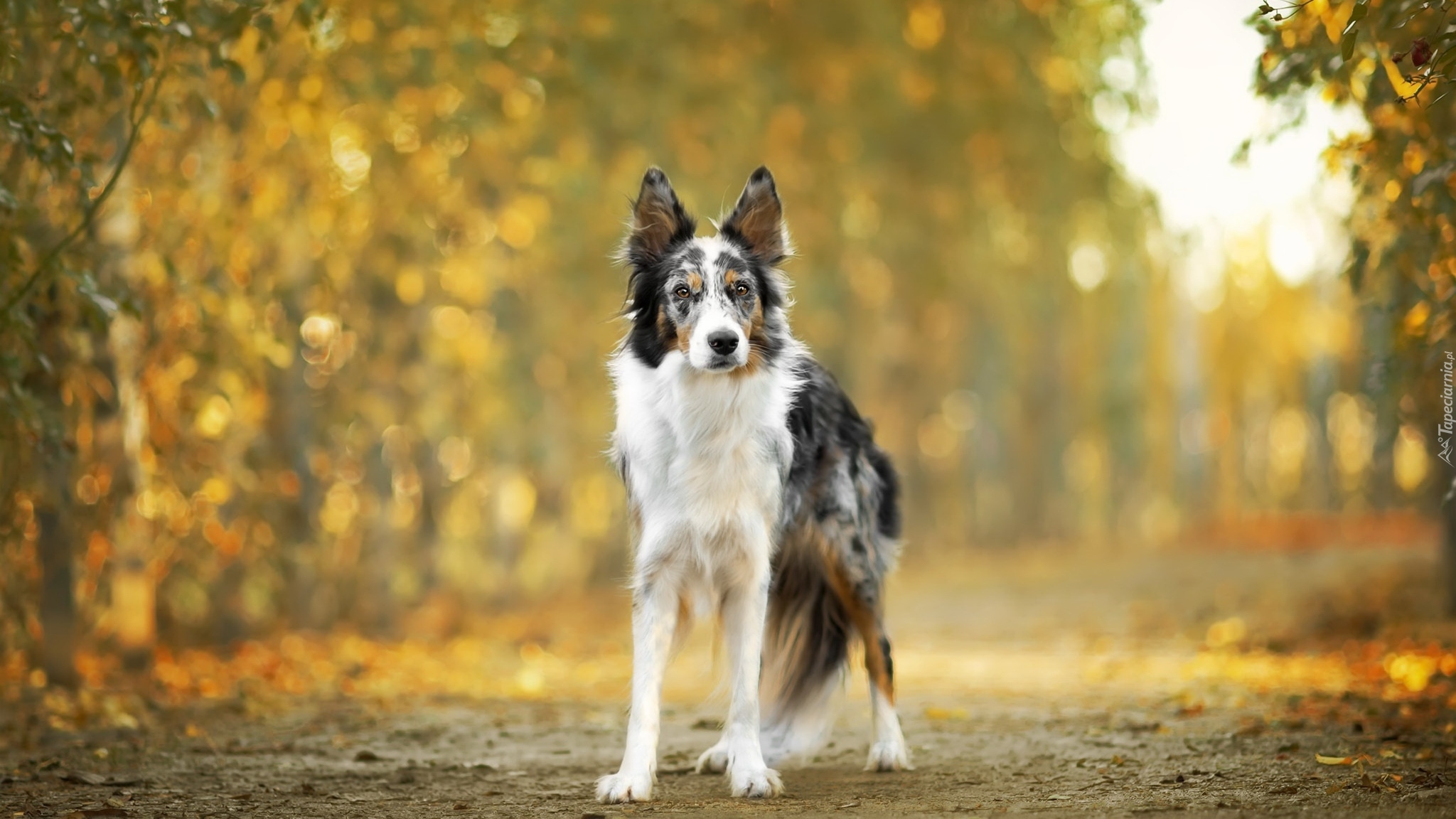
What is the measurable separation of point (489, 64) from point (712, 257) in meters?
6.95

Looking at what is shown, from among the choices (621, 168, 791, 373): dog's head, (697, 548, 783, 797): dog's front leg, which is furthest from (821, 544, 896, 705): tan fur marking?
(621, 168, 791, 373): dog's head

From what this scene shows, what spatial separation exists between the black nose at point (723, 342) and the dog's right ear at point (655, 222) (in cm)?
76

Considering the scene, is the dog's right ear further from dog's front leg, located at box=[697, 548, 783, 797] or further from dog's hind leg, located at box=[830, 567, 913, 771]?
dog's hind leg, located at box=[830, 567, 913, 771]

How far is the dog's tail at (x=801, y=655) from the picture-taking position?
6.89m

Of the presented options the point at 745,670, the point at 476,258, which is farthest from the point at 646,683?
the point at 476,258

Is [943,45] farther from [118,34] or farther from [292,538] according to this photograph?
[118,34]

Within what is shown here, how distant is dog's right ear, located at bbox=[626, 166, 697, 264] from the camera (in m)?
6.21

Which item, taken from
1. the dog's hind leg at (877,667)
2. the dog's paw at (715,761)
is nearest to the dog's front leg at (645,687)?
the dog's paw at (715,761)

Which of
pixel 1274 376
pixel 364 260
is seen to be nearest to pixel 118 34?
pixel 364 260

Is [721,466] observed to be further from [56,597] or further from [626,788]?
[56,597]

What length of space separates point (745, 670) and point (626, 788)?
771mm

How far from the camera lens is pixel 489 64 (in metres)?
12.2

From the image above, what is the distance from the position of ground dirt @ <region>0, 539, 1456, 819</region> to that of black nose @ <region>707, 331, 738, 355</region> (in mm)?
1860

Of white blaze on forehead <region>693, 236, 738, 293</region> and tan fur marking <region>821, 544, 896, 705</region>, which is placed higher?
white blaze on forehead <region>693, 236, 738, 293</region>
